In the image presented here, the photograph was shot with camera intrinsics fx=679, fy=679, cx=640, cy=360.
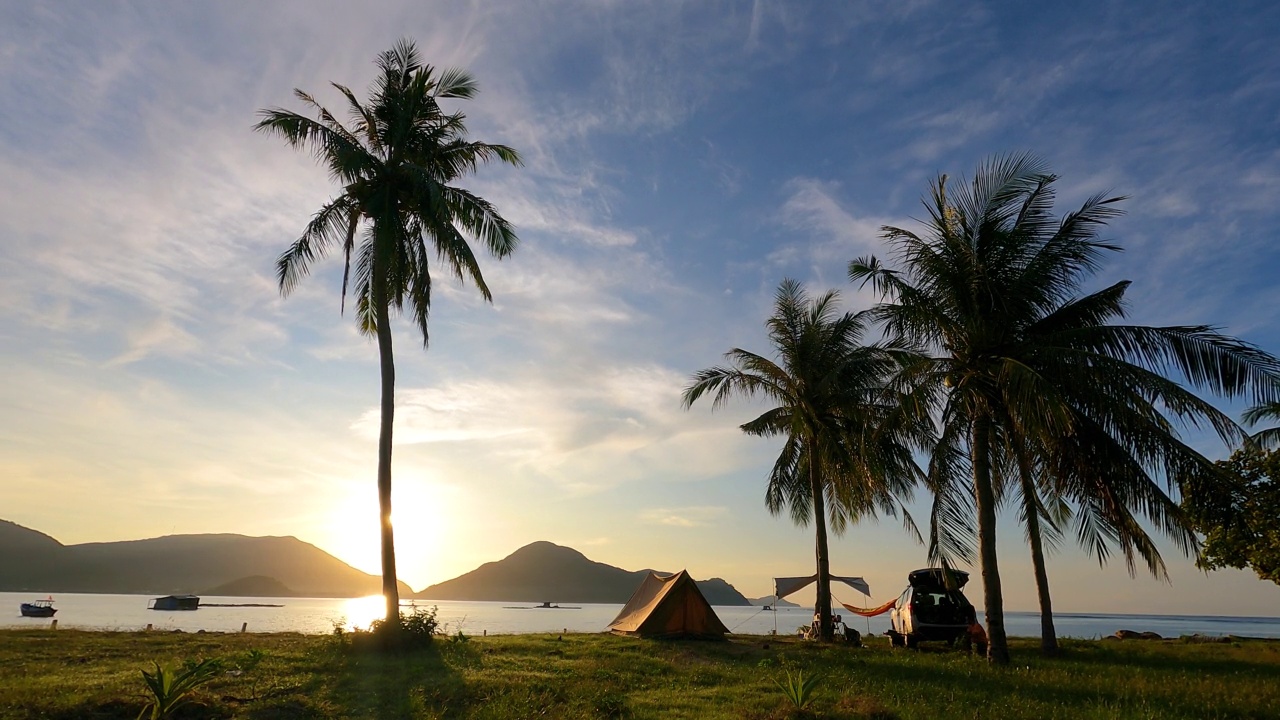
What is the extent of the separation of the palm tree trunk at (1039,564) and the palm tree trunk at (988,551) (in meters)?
2.98

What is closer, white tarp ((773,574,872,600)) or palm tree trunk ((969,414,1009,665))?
palm tree trunk ((969,414,1009,665))

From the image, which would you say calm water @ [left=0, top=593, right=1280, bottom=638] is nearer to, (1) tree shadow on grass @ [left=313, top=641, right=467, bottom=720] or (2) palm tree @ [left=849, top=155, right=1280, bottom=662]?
(1) tree shadow on grass @ [left=313, top=641, right=467, bottom=720]

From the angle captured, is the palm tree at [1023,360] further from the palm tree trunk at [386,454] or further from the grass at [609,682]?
the palm tree trunk at [386,454]

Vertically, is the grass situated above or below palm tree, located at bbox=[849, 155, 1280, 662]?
below

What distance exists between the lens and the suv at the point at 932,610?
2138 cm

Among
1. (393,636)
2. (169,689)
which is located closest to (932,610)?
(393,636)

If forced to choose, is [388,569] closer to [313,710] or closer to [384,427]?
[384,427]

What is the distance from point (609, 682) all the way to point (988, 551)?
9506mm

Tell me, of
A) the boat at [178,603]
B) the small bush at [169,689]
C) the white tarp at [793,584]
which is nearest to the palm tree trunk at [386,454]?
the small bush at [169,689]

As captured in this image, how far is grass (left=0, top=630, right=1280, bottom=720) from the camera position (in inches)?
419

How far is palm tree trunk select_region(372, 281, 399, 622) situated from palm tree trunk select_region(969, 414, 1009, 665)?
14.9 m

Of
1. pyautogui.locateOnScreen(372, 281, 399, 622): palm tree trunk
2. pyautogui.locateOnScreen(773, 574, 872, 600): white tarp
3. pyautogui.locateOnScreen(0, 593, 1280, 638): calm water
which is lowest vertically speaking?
pyautogui.locateOnScreen(0, 593, 1280, 638): calm water

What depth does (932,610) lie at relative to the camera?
22.0 metres

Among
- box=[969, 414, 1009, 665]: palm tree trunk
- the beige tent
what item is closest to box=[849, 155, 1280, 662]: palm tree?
box=[969, 414, 1009, 665]: palm tree trunk
